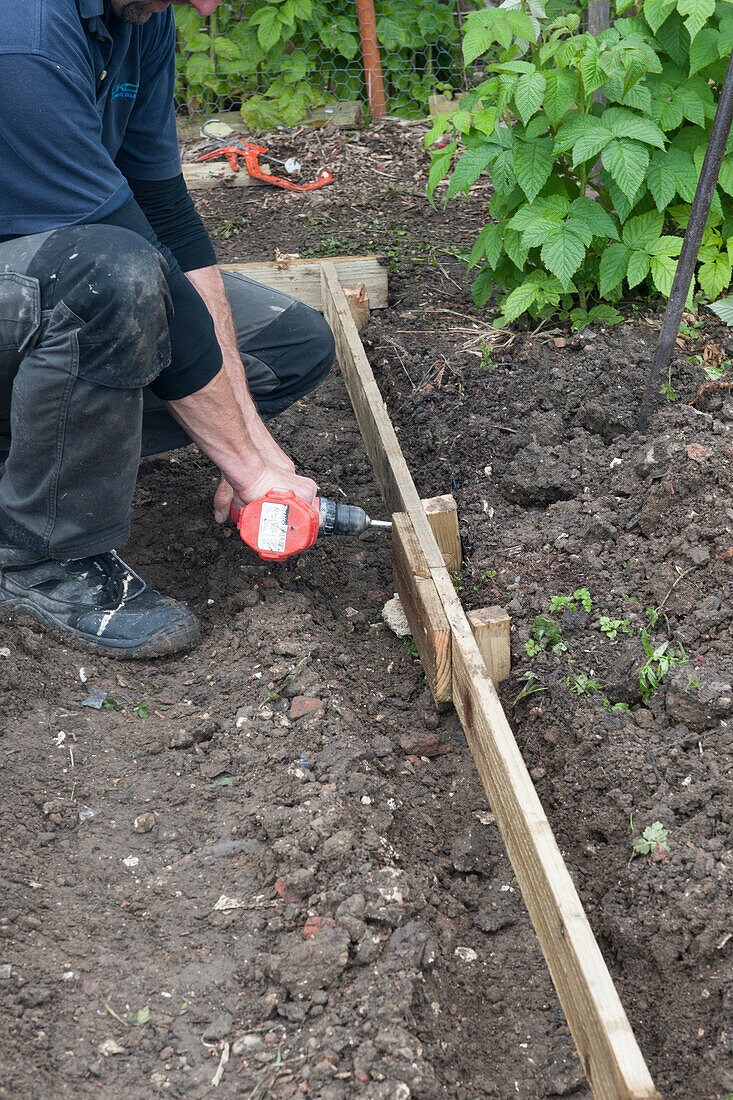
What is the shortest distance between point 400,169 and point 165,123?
9.83ft

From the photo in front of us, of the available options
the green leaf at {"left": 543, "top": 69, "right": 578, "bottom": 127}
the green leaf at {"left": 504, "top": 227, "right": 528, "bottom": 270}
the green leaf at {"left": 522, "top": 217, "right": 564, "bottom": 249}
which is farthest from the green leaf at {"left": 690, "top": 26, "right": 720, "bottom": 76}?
the green leaf at {"left": 504, "top": 227, "right": 528, "bottom": 270}

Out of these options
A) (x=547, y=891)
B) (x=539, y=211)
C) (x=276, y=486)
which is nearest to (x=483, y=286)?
(x=539, y=211)

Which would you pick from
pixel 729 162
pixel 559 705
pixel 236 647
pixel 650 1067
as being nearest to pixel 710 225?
pixel 729 162

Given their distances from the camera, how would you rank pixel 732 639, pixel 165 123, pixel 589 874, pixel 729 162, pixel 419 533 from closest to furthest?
pixel 589 874, pixel 732 639, pixel 419 533, pixel 165 123, pixel 729 162

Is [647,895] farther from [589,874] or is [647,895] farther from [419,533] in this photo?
[419,533]

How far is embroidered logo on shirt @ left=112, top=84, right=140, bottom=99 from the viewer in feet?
7.41

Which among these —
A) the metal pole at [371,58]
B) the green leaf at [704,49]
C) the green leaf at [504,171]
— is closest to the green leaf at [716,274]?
the green leaf at [704,49]

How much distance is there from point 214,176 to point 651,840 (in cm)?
458

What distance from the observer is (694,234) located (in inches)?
97.8

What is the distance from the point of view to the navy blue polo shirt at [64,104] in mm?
1859

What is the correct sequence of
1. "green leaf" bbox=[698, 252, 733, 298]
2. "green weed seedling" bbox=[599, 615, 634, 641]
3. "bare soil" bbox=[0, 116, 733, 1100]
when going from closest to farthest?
1. "bare soil" bbox=[0, 116, 733, 1100]
2. "green weed seedling" bbox=[599, 615, 634, 641]
3. "green leaf" bbox=[698, 252, 733, 298]

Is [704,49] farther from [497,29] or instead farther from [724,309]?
[724,309]

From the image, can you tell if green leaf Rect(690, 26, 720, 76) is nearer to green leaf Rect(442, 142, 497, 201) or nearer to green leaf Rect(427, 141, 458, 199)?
green leaf Rect(442, 142, 497, 201)

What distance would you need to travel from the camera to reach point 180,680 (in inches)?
91.6
